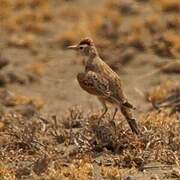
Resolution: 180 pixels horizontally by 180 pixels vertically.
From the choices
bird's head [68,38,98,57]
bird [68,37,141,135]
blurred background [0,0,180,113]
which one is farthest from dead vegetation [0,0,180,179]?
bird's head [68,38,98,57]

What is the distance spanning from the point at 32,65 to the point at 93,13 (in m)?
3.88

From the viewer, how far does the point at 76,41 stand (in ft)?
54.3

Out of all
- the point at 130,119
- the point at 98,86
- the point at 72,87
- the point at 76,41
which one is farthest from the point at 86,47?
the point at 76,41

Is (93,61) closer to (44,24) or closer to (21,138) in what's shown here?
(21,138)

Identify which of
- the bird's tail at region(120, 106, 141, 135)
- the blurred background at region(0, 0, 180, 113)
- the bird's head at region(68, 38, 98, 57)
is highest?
the blurred background at region(0, 0, 180, 113)

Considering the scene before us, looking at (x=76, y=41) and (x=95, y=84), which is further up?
(x=76, y=41)

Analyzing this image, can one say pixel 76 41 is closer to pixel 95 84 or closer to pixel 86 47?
pixel 86 47

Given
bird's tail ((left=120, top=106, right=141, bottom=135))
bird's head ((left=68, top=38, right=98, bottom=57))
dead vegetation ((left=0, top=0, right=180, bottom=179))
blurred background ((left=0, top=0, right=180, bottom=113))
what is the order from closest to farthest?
dead vegetation ((left=0, top=0, right=180, bottom=179)), bird's tail ((left=120, top=106, right=141, bottom=135)), bird's head ((left=68, top=38, right=98, bottom=57)), blurred background ((left=0, top=0, right=180, bottom=113))

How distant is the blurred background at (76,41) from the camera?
13344mm

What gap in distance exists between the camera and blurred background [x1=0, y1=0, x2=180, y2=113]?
13.3m

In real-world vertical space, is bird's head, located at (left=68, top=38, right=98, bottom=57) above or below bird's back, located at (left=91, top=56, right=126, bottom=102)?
above

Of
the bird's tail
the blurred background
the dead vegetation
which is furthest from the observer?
the blurred background

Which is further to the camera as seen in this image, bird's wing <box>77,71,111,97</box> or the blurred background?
the blurred background

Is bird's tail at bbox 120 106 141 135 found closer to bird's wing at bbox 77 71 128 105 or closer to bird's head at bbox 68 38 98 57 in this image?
bird's wing at bbox 77 71 128 105
